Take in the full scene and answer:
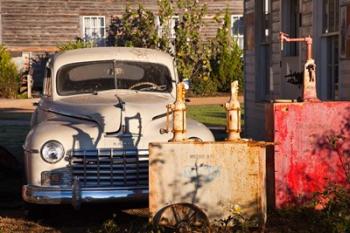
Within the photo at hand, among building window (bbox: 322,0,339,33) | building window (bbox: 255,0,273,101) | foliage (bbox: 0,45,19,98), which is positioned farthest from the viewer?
foliage (bbox: 0,45,19,98)

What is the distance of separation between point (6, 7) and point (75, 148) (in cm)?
2727

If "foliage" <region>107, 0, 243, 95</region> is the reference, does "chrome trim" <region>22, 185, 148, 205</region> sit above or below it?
below

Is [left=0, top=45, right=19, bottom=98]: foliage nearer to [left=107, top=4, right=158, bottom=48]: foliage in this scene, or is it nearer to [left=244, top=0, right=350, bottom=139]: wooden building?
[left=107, top=4, right=158, bottom=48]: foliage

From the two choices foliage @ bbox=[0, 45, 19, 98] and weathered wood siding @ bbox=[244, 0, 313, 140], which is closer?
weathered wood siding @ bbox=[244, 0, 313, 140]

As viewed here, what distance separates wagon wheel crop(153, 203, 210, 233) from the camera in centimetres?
713

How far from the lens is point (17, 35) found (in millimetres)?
34906

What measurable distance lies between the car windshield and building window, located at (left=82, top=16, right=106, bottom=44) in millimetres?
25130

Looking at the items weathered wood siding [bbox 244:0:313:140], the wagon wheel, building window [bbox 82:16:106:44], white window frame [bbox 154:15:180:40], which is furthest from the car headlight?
building window [bbox 82:16:106:44]

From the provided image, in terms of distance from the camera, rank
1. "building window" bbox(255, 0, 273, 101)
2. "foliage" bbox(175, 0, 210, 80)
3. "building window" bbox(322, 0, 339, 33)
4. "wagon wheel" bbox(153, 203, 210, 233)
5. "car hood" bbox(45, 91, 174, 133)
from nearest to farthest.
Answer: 1. "wagon wheel" bbox(153, 203, 210, 233)
2. "car hood" bbox(45, 91, 174, 133)
3. "building window" bbox(322, 0, 339, 33)
4. "building window" bbox(255, 0, 273, 101)
5. "foliage" bbox(175, 0, 210, 80)

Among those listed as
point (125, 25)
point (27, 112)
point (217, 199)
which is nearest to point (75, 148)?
point (217, 199)

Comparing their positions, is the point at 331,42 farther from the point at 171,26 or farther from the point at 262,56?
the point at 171,26

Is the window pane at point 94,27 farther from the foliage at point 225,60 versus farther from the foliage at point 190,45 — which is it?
the foliage at point 225,60

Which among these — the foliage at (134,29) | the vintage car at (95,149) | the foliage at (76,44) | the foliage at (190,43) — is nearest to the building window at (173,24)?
the foliage at (190,43)

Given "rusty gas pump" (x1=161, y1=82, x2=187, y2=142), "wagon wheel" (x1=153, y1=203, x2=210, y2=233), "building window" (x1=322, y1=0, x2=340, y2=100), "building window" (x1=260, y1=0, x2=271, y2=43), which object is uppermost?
"building window" (x1=260, y1=0, x2=271, y2=43)
